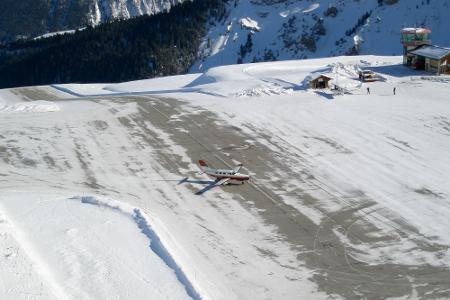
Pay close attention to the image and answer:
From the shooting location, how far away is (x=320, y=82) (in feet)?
191

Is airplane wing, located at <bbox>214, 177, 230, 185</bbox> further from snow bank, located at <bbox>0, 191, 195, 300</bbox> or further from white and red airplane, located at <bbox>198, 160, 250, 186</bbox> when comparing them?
snow bank, located at <bbox>0, 191, 195, 300</bbox>

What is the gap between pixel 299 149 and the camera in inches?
1608

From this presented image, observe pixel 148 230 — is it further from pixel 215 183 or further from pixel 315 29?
pixel 315 29

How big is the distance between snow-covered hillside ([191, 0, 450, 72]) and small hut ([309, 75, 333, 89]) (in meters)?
56.8

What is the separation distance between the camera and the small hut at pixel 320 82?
5819 cm

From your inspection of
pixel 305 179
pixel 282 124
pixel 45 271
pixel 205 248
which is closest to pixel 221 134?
pixel 282 124

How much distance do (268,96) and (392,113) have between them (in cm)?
1212

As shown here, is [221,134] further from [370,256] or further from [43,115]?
[370,256]

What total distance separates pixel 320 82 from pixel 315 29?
69468mm

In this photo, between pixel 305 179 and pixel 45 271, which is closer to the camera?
pixel 45 271

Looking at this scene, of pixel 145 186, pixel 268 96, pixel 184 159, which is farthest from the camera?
pixel 268 96

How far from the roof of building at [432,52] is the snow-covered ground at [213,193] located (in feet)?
19.5

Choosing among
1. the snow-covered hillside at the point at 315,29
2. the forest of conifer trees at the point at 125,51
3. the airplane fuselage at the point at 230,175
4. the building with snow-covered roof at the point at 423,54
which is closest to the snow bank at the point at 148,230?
the airplane fuselage at the point at 230,175

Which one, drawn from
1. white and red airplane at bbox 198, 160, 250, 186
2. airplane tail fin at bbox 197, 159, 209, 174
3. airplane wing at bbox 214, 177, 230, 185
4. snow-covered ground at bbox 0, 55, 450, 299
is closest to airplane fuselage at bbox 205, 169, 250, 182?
white and red airplane at bbox 198, 160, 250, 186
